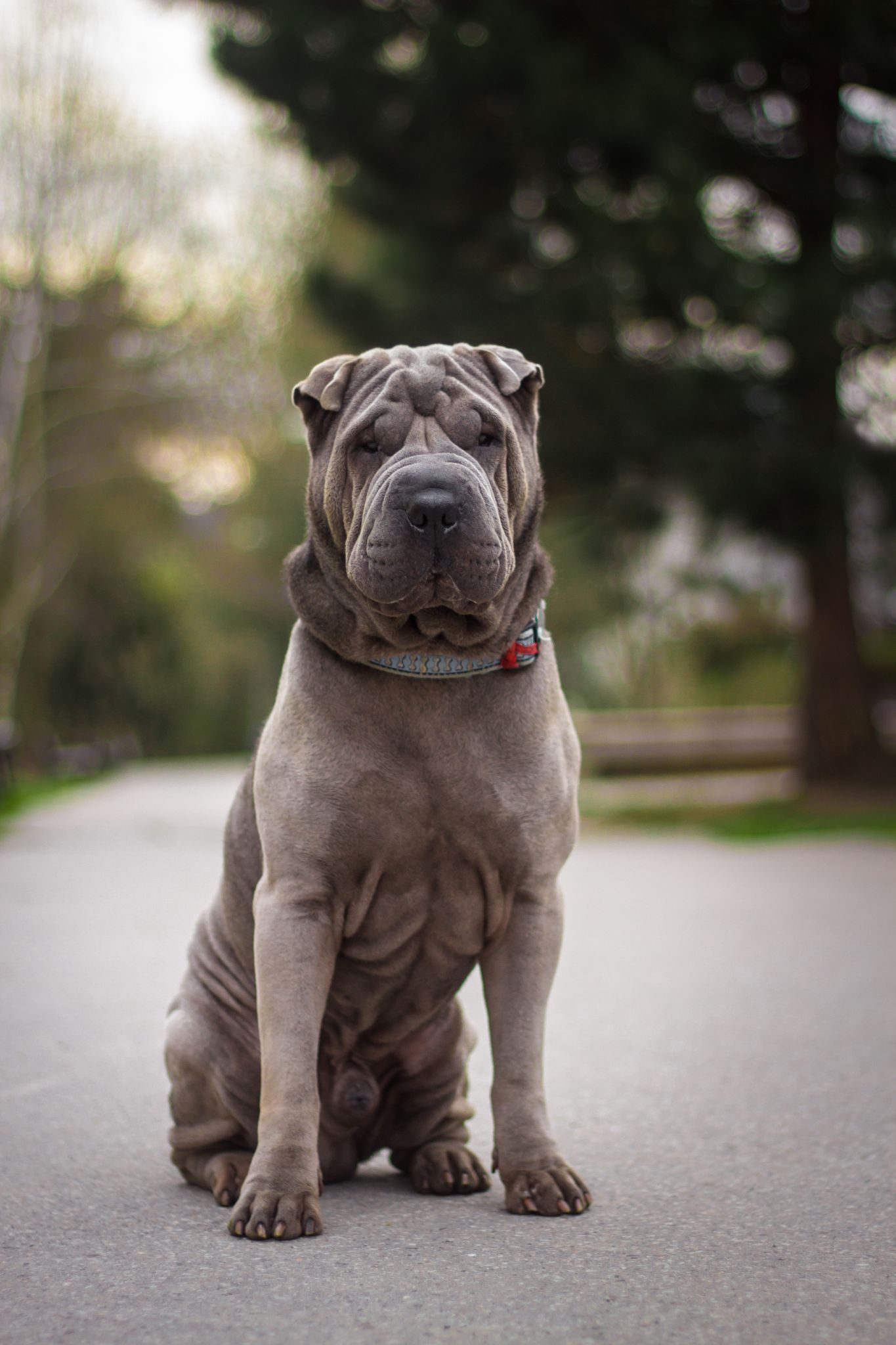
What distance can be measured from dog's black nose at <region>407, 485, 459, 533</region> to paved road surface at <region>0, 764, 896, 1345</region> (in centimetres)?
139

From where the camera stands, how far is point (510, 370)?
3023 mm

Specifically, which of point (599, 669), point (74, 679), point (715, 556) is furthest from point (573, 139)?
point (599, 669)

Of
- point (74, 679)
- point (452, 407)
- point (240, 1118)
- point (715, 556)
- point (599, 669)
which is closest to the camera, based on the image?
point (452, 407)

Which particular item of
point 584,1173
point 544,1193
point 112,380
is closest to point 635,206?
point 584,1173

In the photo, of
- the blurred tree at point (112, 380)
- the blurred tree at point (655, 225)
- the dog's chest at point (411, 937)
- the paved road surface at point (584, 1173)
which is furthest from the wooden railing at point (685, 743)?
the dog's chest at point (411, 937)

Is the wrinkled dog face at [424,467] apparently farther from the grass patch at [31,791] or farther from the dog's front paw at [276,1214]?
the grass patch at [31,791]

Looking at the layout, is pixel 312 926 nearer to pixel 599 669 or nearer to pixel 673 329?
pixel 673 329

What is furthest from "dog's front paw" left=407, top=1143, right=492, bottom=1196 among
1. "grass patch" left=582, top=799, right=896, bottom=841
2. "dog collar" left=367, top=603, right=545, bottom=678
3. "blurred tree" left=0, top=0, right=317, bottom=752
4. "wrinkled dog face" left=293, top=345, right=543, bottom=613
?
"blurred tree" left=0, top=0, right=317, bottom=752

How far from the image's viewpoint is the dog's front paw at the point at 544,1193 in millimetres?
2975

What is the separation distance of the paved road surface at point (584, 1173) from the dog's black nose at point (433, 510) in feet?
4.55

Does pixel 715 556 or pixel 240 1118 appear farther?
pixel 715 556

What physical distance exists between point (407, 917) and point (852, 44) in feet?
39.1

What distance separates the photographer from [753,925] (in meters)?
7.89

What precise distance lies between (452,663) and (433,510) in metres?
0.42
